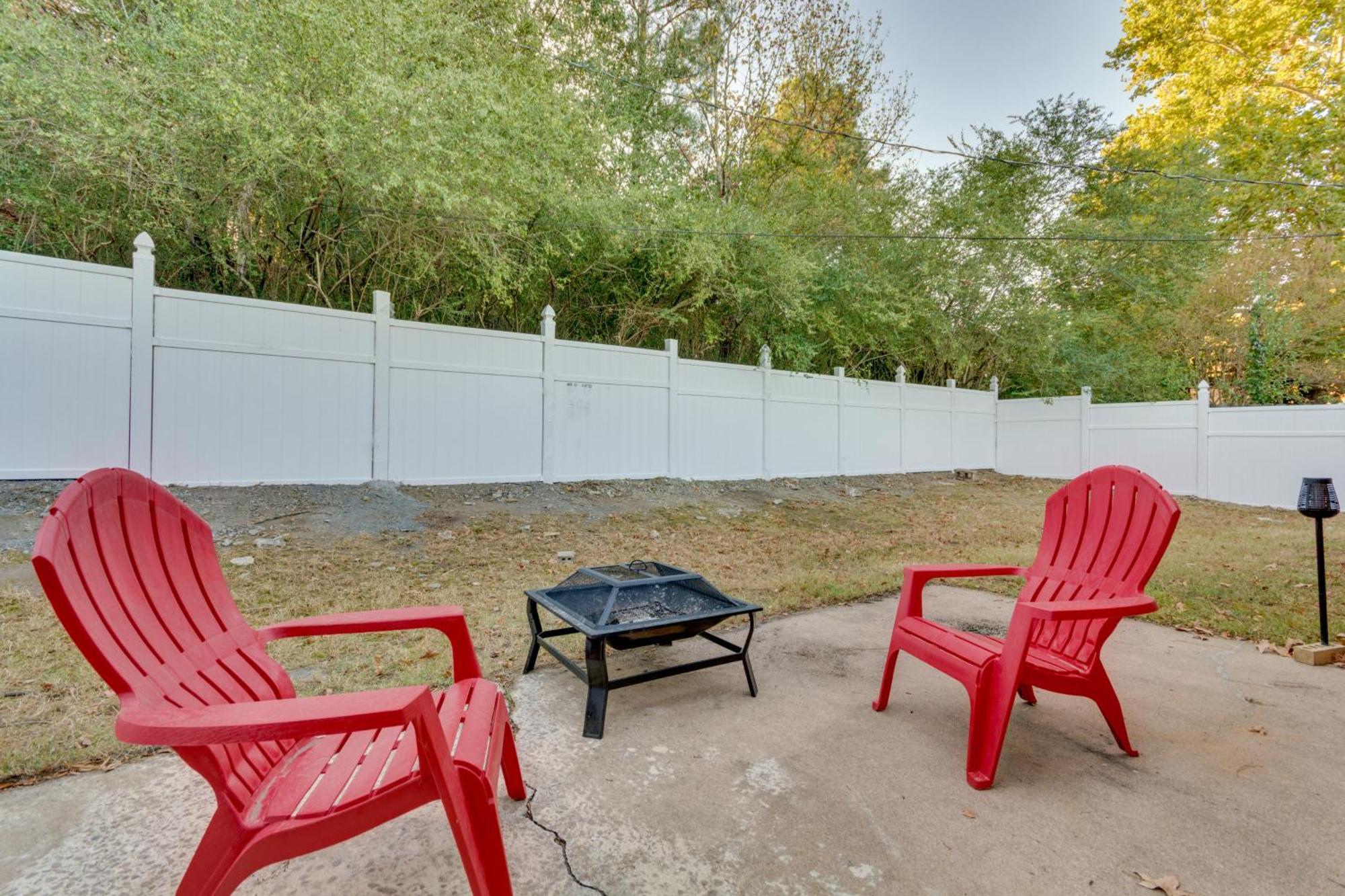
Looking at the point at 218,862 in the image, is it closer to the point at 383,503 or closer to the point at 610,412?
the point at 383,503

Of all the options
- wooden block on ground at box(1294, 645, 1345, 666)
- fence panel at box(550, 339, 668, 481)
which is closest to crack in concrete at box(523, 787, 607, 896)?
wooden block on ground at box(1294, 645, 1345, 666)

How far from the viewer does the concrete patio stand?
1454mm

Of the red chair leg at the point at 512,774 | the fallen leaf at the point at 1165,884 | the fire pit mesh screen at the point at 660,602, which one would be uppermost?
the fire pit mesh screen at the point at 660,602

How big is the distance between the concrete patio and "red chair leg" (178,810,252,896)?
0.35 meters

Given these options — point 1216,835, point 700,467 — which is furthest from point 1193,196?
point 1216,835

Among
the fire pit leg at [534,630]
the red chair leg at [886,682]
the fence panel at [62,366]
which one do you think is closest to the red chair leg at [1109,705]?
the red chair leg at [886,682]

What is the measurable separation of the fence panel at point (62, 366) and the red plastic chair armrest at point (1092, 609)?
590 cm

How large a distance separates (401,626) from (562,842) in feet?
2.39

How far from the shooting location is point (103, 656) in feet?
3.48

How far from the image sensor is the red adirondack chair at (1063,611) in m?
1.87

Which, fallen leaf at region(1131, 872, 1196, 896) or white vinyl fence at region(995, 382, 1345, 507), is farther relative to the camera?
white vinyl fence at region(995, 382, 1345, 507)

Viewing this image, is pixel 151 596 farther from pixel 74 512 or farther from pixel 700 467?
pixel 700 467

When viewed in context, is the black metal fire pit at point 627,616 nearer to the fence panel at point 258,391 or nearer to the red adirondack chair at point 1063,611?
the red adirondack chair at point 1063,611

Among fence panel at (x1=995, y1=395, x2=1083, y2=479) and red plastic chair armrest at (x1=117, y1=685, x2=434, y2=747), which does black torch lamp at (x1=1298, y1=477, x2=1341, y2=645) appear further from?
fence panel at (x1=995, y1=395, x2=1083, y2=479)
